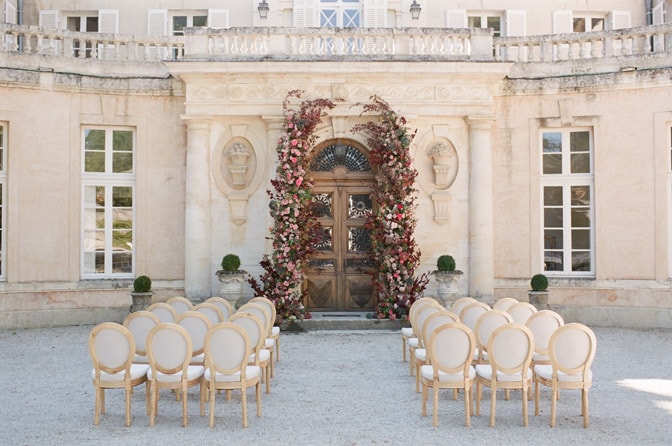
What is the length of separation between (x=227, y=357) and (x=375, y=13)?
34.2 feet

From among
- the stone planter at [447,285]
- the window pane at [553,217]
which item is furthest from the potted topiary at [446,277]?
the window pane at [553,217]

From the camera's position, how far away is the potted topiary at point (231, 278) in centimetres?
1092

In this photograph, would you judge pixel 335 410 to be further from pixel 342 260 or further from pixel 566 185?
pixel 566 185

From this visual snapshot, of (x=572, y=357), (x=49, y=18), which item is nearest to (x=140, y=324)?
(x=572, y=357)

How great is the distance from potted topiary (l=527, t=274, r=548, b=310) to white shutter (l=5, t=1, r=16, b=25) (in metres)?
10.9

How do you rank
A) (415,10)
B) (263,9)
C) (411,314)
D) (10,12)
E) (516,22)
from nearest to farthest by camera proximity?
(411,314), (263,9), (415,10), (10,12), (516,22)

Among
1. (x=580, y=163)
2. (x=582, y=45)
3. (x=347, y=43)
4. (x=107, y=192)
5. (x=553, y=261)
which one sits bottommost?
(x=553, y=261)

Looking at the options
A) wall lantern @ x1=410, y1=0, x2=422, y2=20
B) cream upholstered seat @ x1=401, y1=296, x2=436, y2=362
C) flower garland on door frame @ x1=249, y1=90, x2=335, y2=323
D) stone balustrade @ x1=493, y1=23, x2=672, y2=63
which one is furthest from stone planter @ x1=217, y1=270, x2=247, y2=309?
wall lantern @ x1=410, y1=0, x2=422, y2=20

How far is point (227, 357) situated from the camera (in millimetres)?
5785

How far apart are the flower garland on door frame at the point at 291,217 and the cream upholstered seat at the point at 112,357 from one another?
512 centimetres

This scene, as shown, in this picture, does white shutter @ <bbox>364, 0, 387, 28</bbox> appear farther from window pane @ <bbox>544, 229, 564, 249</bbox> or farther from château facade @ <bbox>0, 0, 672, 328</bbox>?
window pane @ <bbox>544, 229, 564, 249</bbox>

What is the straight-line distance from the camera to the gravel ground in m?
5.40

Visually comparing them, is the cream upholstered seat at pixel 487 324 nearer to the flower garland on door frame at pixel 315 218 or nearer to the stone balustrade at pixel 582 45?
the flower garland on door frame at pixel 315 218

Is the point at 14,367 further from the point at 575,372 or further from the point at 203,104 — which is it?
the point at 575,372
